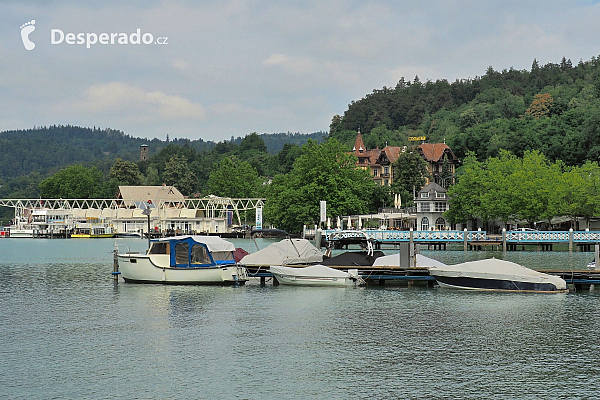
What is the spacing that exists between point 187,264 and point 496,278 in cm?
1915

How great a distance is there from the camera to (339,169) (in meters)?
125

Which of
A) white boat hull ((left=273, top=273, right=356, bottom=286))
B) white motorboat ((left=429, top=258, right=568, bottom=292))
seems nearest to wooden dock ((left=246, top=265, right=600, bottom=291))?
white boat hull ((left=273, top=273, right=356, bottom=286))

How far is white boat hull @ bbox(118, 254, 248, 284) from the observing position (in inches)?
1879

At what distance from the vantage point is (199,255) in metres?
48.7

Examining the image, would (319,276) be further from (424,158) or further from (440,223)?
(424,158)

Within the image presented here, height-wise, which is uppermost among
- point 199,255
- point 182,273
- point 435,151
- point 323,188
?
point 435,151

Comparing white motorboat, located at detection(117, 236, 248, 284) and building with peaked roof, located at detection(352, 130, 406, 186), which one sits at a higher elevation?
building with peaked roof, located at detection(352, 130, 406, 186)

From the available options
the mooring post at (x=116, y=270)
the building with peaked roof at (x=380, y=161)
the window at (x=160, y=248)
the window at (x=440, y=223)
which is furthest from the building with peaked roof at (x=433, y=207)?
the window at (x=160, y=248)

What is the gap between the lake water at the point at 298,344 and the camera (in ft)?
76.9

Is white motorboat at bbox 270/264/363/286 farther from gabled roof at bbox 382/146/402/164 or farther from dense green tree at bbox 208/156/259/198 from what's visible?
dense green tree at bbox 208/156/259/198

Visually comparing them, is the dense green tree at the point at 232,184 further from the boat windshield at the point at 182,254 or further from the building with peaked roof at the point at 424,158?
the boat windshield at the point at 182,254

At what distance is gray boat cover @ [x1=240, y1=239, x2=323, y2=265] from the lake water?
168 inches

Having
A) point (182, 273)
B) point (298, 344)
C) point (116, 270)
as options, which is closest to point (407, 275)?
point (182, 273)

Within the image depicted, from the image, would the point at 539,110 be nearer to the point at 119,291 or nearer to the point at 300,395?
the point at 119,291
